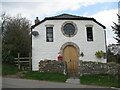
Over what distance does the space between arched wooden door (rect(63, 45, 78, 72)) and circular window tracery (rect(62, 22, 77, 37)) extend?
1.27 metres

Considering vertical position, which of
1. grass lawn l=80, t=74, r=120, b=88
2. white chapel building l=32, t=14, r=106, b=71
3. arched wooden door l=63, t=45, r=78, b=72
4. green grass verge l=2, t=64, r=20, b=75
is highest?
white chapel building l=32, t=14, r=106, b=71

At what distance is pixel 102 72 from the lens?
1562 cm

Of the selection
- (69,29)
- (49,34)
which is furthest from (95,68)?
(49,34)

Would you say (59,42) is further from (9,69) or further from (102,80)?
(102,80)

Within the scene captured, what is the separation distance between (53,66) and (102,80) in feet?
14.4

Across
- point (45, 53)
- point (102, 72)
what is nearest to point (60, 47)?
point (45, 53)

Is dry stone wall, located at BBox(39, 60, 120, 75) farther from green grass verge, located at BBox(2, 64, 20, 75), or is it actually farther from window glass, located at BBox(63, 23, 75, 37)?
window glass, located at BBox(63, 23, 75, 37)

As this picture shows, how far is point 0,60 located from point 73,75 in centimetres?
735

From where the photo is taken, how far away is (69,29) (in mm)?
18906

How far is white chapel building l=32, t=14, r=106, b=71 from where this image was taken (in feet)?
60.0

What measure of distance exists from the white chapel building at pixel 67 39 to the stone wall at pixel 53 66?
1911mm

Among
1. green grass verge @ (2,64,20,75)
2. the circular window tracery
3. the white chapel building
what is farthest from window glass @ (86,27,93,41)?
green grass verge @ (2,64,20,75)

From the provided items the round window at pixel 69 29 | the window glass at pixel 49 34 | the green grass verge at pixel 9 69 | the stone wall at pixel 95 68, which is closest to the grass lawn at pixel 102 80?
the stone wall at pixel 95 68

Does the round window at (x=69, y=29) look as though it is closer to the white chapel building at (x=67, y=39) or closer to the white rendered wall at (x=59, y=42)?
the white chapel building at (x=67, y=39)
